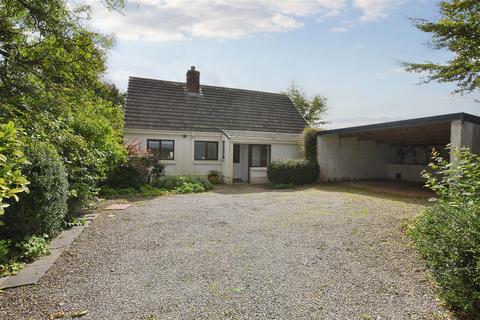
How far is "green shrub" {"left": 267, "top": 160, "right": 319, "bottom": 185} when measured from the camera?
52.6 ft

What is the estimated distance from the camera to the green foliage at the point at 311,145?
1695 centimetres

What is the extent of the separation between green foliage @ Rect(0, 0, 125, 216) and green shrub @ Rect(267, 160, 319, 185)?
32.1 feet

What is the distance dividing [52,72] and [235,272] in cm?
580

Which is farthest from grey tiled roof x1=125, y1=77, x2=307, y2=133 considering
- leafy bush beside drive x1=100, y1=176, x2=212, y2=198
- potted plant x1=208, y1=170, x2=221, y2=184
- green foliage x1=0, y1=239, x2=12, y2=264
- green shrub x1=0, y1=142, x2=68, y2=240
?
green foliage x1=0, y1=239, x2=12, y2=264

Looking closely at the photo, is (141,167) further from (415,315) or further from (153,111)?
(415,315)

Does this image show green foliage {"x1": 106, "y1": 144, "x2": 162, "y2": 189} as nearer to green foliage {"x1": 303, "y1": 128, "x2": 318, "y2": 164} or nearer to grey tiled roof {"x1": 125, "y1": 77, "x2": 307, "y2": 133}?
grey tiled roof {"x1": 125, "y1": 77, "x2": 307, "y2": 133}

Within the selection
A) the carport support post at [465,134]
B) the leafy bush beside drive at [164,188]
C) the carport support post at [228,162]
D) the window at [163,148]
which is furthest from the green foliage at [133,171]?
the carport support post at [465,134]

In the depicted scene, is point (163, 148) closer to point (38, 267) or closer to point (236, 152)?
point (236, 152)

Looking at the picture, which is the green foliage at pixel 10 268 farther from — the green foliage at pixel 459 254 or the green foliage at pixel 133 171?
the green foliage at pixel 133 171

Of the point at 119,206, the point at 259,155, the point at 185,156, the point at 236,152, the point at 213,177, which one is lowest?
the point at 119,206

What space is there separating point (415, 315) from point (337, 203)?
7259mm

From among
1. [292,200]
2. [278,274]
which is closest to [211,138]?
[292,200]

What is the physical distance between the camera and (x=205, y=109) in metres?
19.5

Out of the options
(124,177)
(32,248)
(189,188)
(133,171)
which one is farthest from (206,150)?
(32,248)
